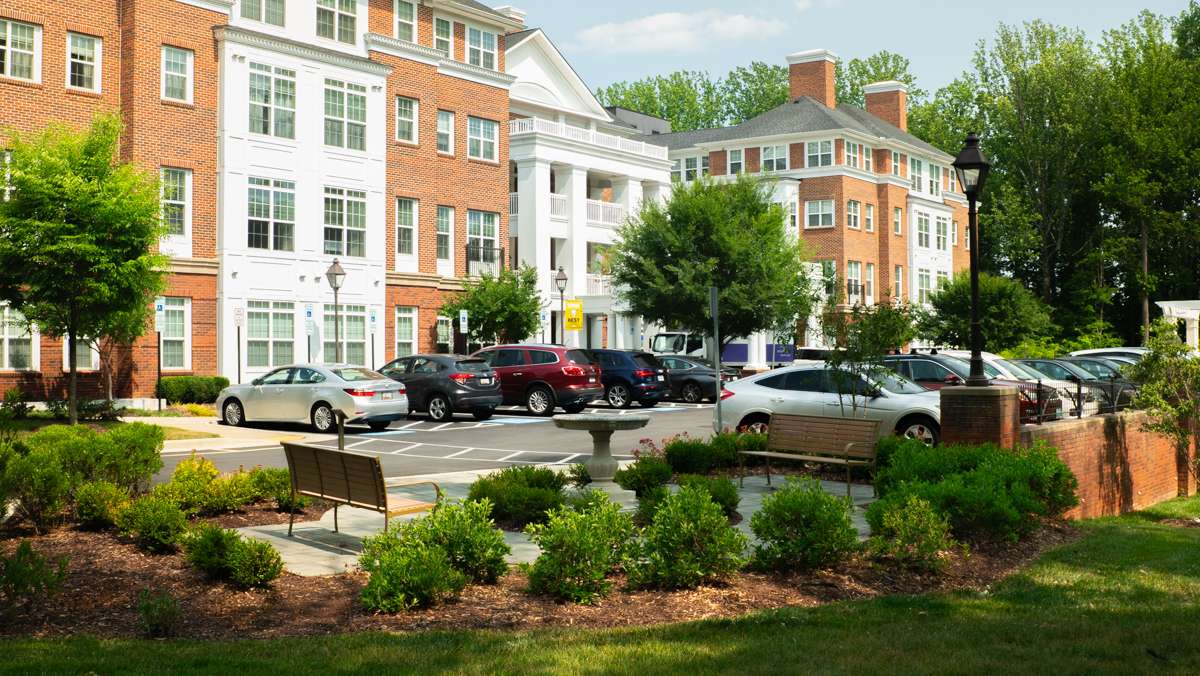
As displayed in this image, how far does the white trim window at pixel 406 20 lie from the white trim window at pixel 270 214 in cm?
753

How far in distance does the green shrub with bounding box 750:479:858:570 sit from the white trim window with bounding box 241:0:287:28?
97.9 ft

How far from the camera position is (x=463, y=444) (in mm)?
22266

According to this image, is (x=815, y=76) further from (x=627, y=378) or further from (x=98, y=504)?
(x=98, y=504)

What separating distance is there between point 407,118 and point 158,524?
31165 millimetres

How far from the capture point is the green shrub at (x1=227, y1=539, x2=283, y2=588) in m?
8.23

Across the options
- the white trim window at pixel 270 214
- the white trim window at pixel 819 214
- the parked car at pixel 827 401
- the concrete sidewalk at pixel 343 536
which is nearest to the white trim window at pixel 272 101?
the white trim window at pixel 270 214

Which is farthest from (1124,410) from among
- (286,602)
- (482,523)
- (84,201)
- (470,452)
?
(84,201)

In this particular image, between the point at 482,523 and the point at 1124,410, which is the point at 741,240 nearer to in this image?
the point at 1124,410

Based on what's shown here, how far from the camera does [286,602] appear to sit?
8.05 m

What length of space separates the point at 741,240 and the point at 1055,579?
34146 mm

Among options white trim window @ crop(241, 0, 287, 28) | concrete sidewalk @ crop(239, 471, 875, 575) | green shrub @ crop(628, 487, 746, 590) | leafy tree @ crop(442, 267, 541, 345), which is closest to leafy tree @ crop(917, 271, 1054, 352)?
leafy tree @ crop(442, 267, 541, 345)

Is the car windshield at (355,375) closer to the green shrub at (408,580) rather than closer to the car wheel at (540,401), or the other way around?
the car wheel at (540,401)

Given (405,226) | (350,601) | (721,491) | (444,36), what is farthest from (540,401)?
(350,601)

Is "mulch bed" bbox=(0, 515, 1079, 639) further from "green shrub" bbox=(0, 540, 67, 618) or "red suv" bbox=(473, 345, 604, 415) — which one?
"red suv" bbox=(473, 345, 604, 415)
